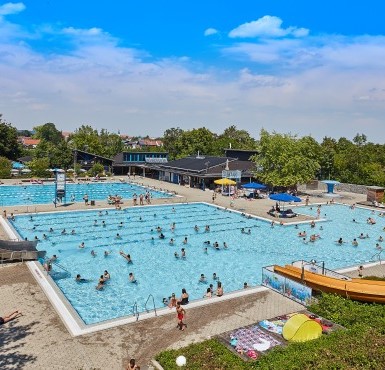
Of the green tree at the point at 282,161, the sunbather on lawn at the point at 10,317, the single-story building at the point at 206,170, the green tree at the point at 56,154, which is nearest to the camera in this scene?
the sunbather on lawn at the point at 10,317

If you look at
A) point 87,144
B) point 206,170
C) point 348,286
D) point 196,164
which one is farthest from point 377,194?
point 87,144

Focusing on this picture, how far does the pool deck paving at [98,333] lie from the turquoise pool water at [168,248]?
2447 millimetres

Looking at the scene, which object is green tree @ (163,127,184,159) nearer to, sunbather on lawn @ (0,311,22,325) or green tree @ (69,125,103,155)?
green tree @ (69,125,103,155)

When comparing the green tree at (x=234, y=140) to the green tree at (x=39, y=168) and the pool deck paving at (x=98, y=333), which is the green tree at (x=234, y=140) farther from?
the pool deck paving at (x=98, y=333)

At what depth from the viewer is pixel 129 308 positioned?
16.7m

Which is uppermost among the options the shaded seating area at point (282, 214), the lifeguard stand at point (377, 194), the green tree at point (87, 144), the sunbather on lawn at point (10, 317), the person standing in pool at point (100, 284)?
the green tree at point (87, 144)

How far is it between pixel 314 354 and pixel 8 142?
233 ft

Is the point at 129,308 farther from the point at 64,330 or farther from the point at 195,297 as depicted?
the point at 64,330

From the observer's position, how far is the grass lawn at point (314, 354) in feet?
31.9

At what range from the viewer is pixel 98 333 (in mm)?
12570

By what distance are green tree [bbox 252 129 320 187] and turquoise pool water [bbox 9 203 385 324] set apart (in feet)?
21.0

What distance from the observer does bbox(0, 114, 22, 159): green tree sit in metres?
68.4

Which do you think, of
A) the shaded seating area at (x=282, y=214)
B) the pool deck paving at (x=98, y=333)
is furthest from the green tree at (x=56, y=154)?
the pool deck paving at (x=98, y=333)

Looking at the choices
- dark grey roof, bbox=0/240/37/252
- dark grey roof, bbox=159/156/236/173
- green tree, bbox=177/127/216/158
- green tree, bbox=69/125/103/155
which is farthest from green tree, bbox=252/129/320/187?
green tree, bbox=69/125/103/155
